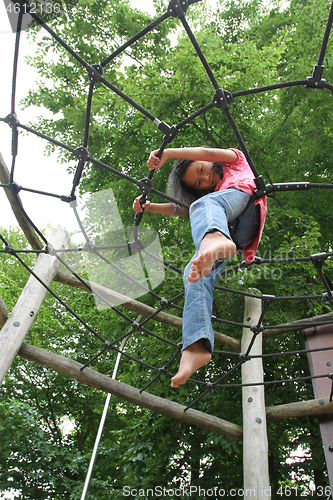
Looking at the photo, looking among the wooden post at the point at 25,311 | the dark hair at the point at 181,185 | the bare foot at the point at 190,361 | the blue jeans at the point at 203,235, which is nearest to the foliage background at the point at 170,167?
the wooden post at the point at 25,311

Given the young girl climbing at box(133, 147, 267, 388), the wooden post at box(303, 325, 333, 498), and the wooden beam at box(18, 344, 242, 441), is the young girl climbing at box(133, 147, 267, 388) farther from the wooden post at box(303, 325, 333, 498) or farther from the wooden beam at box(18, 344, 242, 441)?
the wooden post at box(303, 325, 333, 498)

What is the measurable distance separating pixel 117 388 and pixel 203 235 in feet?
4.90

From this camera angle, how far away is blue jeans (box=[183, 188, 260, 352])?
3.82ft

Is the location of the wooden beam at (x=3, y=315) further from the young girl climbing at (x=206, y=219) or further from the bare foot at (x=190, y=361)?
the bare foot at (x=190, y=361)

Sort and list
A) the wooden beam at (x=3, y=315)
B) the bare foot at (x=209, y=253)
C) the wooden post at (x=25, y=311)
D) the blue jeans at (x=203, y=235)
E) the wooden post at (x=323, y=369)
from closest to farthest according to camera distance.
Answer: the bare foot at (x=209, y=253) → the blue jeans at (x=203, y=235) → the wooden post at (x=25, y=311) → the wooden beam at (x=3, y=315) → the wooden post at (x=323, y=369)

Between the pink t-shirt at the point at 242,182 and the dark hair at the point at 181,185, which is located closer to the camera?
the pink t-shirt at the point at 242,182

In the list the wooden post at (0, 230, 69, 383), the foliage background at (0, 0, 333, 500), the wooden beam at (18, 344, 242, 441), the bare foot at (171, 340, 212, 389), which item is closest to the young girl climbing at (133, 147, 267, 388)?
the bare foot at (171, 340, 212, 389)

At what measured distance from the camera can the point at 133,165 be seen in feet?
15.8

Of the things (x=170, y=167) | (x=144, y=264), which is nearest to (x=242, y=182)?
(x=170, y=167)

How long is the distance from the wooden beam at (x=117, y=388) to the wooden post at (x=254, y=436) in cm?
15

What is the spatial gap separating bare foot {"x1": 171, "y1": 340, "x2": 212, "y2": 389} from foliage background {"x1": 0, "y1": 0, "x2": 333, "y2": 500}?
206cm

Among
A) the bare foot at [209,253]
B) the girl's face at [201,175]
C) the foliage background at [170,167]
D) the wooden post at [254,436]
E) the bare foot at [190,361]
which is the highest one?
the foliage background at [170,167]

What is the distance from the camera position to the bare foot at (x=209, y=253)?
3.45ft

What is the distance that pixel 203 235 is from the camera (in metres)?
1.17
